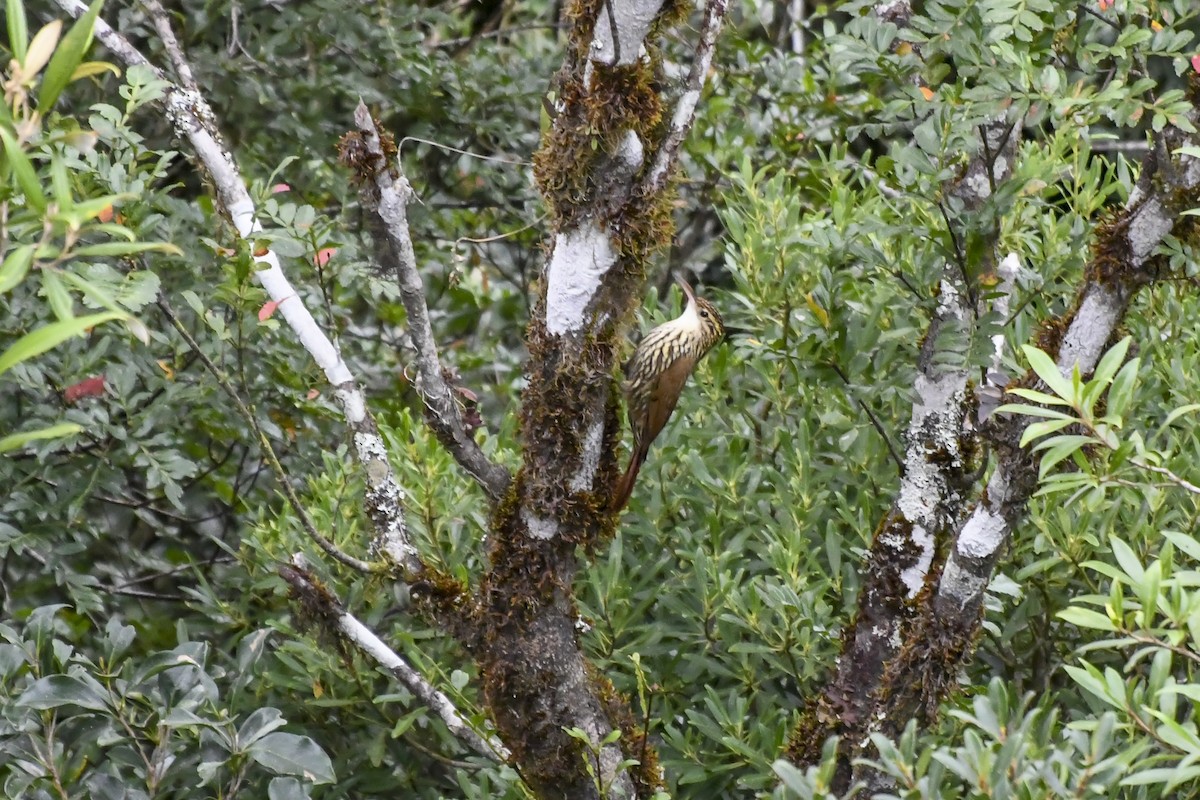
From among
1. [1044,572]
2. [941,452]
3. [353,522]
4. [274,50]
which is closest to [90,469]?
[353,522]

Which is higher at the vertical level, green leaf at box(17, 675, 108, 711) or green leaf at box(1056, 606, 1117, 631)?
green leaf at box(1056, 606, 1117, 631)

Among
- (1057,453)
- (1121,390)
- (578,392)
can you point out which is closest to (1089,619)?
(1057,453)

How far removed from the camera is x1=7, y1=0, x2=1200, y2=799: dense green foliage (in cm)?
199

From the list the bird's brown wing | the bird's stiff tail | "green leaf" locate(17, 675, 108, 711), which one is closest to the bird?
the bird's brown wing

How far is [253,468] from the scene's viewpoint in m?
4.71

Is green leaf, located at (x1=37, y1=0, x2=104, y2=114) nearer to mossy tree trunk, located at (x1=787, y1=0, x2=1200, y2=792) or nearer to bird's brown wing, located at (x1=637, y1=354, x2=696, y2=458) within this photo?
mossy tree trunk, located at (x1=787, y1=0, x2=1200, y2=792)

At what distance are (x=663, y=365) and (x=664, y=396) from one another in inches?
3.8

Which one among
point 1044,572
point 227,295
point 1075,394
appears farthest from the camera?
point 1044,572

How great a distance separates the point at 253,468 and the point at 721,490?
7.67 feet

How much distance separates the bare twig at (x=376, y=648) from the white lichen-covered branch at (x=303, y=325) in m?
0.18

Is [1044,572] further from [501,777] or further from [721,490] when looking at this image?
[501,777]

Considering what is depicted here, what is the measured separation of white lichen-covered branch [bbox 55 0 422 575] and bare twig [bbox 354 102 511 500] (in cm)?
19

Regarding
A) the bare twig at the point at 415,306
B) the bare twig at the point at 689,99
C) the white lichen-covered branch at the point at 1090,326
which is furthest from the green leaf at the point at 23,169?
the white lichen-covered branch at the point at 1090,326

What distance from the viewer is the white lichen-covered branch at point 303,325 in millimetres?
2480
